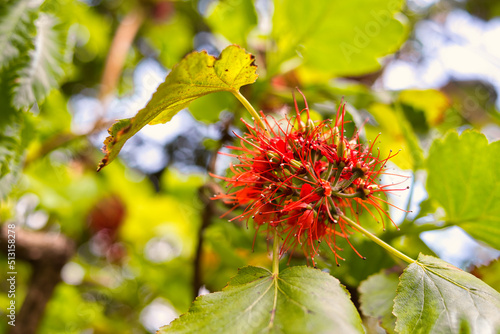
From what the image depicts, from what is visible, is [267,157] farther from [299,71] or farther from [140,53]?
[140,53]

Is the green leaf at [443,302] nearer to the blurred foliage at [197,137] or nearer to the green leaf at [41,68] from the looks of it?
the blurred foliage at [197,137]

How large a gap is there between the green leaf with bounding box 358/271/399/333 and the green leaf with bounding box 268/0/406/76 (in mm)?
681

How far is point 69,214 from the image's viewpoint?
1632 millimetres

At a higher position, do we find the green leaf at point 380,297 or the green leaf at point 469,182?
the green leaf at point 469,182

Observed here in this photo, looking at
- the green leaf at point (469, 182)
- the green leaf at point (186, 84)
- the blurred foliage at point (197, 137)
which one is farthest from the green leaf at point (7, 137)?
the green leaf at point (469, 182)

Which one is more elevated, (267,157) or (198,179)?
(267,157)

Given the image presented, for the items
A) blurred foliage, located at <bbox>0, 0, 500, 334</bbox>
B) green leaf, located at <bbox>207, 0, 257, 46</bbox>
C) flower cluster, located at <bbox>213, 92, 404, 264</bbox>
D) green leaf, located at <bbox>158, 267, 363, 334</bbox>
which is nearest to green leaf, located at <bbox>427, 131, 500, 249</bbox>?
blurred foliage, located at <bbox>0, 0, 500, 334</bbox>

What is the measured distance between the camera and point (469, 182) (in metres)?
0.83

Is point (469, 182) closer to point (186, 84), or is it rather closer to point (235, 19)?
point (186, 84)

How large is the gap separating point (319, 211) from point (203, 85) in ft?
0.98

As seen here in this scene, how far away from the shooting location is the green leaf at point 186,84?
60 cm

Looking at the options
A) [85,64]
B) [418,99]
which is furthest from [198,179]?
[85,64]

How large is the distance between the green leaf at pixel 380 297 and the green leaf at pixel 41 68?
0.81 m

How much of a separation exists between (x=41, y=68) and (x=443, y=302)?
3.15 feet
